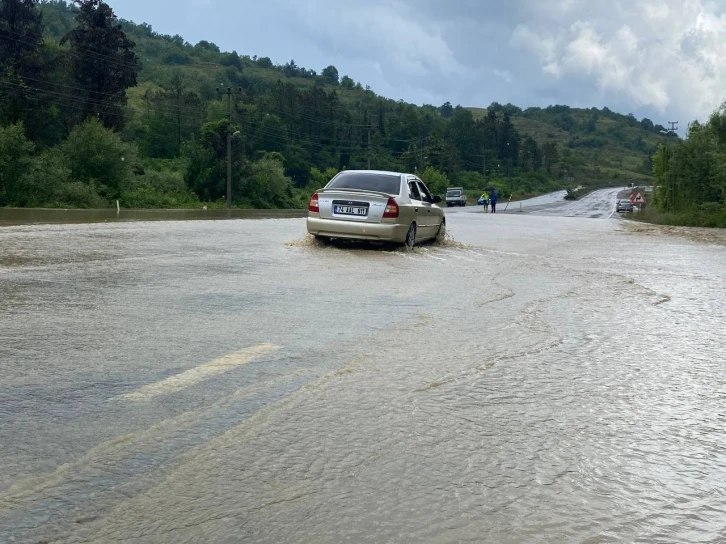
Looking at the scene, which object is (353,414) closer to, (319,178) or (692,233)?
(692,233)

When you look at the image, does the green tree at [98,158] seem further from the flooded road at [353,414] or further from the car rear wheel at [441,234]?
the flooded road at [353,414]

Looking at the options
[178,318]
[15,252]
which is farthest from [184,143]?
[178,318]

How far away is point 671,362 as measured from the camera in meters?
6.17

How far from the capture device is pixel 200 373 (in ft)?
17.4

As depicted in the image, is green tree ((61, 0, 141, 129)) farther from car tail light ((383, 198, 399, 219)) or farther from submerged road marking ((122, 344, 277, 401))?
submerged road marking ((122, 344, 277, 401))

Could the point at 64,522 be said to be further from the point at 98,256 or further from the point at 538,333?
the point at 98,256

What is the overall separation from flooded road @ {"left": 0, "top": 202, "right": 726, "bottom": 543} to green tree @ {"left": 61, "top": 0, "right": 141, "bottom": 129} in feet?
197

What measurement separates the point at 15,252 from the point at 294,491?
36.3ft

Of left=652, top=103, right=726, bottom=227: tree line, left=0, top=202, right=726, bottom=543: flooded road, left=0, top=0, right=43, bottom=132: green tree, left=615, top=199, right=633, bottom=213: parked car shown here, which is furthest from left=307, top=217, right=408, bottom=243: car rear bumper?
left=615, top=199, right=633, bottom=213: parked car

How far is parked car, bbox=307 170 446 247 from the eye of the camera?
15062 millimetres

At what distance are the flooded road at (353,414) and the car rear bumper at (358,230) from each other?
17.0 feet

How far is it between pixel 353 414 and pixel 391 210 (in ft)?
35.3

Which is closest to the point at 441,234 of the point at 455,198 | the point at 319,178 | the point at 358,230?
the point at 358,230

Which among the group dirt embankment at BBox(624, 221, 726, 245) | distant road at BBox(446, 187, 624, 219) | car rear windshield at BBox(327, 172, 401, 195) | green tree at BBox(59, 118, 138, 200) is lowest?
dirt embankment at BBox(624, 221, 726, 245)
